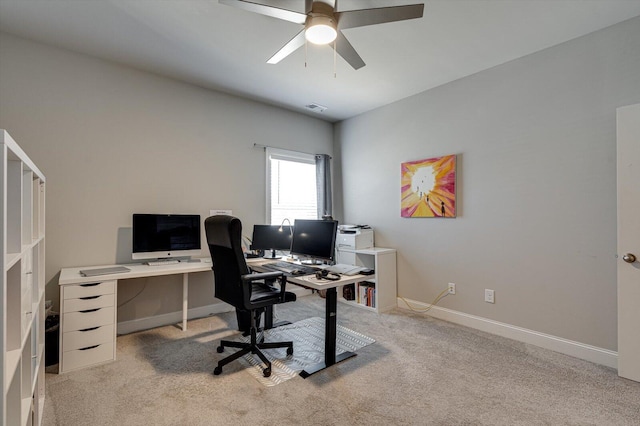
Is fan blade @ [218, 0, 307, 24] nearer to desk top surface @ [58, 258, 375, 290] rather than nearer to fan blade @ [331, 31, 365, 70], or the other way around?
fan blade @ [331, 31, 365, 70]

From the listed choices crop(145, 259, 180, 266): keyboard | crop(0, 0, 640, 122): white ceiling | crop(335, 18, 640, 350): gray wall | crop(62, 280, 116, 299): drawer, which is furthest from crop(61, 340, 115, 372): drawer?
crop(335, 18, 640, 350): gray wall

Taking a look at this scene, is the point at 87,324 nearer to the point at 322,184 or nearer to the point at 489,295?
the point at 322,184

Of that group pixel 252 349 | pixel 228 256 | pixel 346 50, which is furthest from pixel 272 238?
pixel 346 50

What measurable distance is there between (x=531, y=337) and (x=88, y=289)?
12.8 feet

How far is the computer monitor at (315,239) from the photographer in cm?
263

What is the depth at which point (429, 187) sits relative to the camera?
361cm

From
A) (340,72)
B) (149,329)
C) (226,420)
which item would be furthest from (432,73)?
(149,329)

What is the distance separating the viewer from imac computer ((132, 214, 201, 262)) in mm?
3010

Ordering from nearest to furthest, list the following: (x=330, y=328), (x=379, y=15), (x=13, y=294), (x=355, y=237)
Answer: (x=13, y=294) → (x=379, y=15) → (x=330, y=328) → (x=355, y=237)

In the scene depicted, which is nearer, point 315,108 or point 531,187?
point 531,187

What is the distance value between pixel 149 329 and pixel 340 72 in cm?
342

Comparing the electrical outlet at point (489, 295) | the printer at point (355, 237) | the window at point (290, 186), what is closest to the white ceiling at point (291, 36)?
the window at point (290, 186)

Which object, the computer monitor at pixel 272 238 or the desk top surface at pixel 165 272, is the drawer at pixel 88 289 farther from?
the computer monitor at pixel 272 238

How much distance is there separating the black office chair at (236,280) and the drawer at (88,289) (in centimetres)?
88
